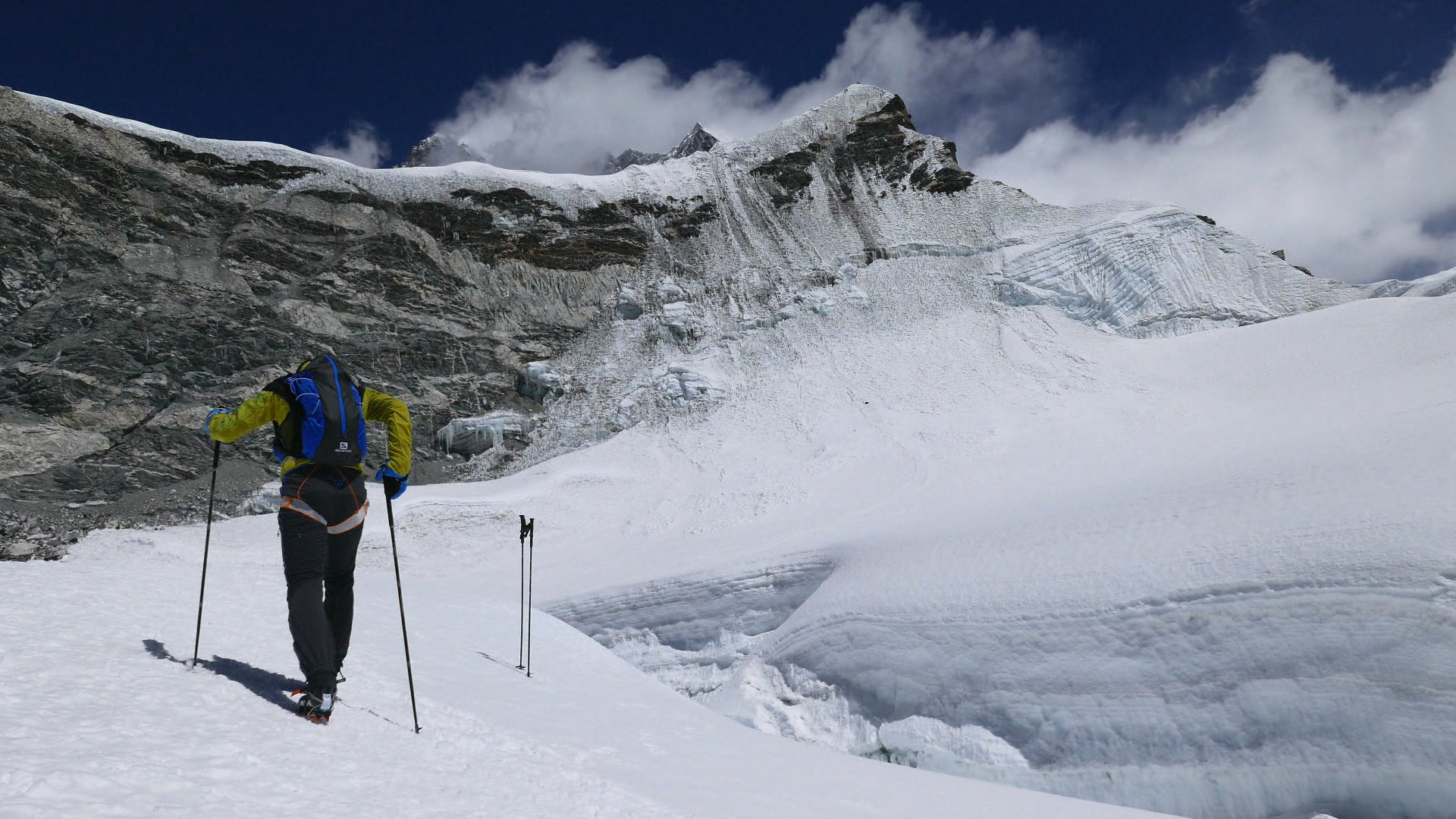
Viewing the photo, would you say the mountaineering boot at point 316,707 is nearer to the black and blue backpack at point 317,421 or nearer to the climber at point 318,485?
the climber at point 318,485

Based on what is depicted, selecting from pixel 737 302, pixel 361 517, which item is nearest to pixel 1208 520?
pixel 361 517

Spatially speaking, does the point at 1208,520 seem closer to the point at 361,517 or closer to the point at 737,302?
the point at 361,517

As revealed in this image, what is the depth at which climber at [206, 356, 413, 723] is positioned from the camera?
13.9 feet

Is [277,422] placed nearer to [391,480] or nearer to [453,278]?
[391,480]

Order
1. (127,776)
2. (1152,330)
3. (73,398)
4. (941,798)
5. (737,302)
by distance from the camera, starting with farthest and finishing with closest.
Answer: (737,302)
(1152,330)
(73,398)
(941,798)
(127,776)

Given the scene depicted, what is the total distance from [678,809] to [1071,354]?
27.5m

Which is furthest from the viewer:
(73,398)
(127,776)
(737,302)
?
(737,302)

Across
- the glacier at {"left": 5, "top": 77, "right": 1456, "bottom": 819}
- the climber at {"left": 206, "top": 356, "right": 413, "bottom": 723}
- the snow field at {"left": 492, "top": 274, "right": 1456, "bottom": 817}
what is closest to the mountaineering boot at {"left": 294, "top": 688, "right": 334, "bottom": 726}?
the climber at {"left": 206, "top": 356, "right": 413, "bottom": 723}

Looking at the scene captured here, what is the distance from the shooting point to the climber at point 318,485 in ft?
13.9

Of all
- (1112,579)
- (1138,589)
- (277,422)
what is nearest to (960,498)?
(1112,579)

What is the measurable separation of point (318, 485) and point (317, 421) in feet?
1.08

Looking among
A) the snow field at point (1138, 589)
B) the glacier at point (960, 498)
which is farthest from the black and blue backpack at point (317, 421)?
the snow field at point (1138, 589)

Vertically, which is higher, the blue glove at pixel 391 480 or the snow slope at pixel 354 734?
the blue glove at pixel 391 480

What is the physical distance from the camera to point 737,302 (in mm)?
37375
